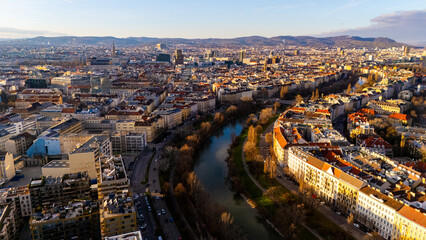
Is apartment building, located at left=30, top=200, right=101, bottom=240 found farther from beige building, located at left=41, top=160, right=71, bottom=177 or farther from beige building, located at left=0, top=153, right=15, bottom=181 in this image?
beige building, located at left=0, top=153, right=15, bottom=181

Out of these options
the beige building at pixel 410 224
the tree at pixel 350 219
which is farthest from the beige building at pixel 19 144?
the beige building at pixel 410 224

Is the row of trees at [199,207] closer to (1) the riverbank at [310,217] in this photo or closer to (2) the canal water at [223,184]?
(2) the canal water at [223,184]

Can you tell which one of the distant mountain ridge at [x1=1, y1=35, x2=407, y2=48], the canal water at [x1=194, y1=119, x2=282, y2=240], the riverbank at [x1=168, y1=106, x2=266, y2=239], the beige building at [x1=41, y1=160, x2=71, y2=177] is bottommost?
the canal water at [x1=194, y1=119, x2=282, y2=240]

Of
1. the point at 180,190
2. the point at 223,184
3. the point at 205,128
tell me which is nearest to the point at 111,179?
the point at 180,190

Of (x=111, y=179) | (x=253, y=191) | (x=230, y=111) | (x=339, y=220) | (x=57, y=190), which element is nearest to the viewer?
(x=111, y=179)

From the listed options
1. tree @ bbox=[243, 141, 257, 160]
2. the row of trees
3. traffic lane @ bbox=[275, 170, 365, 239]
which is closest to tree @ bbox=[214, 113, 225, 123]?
tree @ bbox=[243, 141, 257, 160]

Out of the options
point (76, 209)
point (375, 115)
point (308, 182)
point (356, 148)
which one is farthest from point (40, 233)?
point (375, 115)

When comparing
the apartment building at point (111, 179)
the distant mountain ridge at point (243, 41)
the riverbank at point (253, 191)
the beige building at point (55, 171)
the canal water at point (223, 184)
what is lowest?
the canal water at point (223, 184)

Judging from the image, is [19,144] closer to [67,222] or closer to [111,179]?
[111,179]

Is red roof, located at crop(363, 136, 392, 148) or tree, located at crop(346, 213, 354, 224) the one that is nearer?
tree, located at crop(346, 213, 354, 224)
